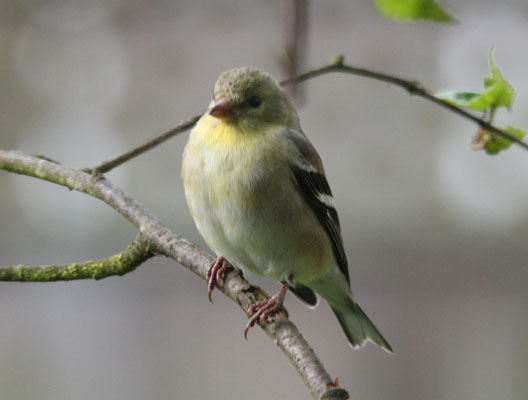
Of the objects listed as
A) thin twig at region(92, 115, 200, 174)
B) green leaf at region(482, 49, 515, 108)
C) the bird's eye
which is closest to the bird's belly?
the bird's eye

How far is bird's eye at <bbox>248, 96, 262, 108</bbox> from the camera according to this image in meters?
2.93

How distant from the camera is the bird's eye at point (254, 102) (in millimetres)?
2930

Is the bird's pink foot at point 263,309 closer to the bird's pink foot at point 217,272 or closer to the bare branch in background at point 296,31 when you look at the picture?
the bird's pink foot at point 217,272

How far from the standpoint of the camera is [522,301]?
6473 millimetres

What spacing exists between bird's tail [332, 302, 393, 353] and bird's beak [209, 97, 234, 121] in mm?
1306

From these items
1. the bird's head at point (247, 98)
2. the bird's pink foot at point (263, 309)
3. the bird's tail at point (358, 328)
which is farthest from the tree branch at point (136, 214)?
the bird's tail at point (358, 328)

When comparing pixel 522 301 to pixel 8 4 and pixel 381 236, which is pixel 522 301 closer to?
pixel 381 236

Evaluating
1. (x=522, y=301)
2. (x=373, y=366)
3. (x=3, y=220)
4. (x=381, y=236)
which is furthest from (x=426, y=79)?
(x=3, y=220)

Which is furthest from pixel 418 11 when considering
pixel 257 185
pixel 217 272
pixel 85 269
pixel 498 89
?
pixel 257 185

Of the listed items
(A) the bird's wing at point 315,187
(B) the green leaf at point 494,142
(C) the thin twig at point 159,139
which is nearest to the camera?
(B) the green leaf at point 494,142

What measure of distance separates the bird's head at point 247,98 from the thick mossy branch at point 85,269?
75cm

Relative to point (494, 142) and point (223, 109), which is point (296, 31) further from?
point (223, 109)

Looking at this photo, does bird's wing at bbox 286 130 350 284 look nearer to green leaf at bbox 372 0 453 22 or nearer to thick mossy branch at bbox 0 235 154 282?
thick mossy branch at bbox 0 235 154 282

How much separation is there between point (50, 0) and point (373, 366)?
5.22 meters
